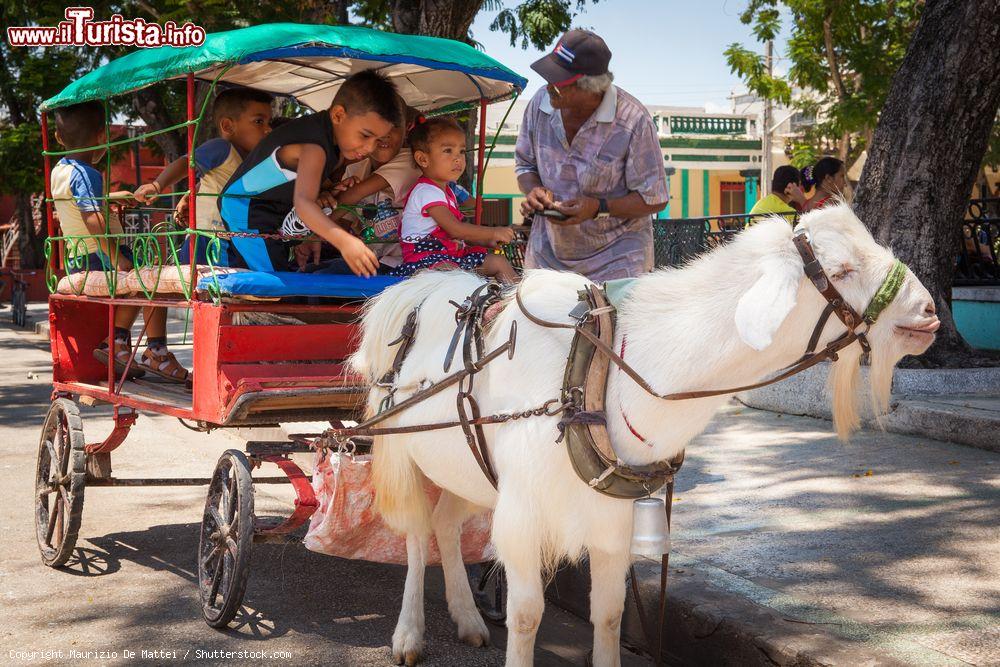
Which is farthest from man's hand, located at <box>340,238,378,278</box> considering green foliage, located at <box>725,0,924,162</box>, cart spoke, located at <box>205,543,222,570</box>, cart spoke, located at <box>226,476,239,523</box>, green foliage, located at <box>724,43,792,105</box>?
green foliage, located at <box>724,43,792,105</box>

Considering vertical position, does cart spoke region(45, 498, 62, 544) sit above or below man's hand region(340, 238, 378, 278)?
below

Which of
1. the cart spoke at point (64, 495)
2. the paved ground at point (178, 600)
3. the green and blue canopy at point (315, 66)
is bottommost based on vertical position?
the paved ground at point (178, 600)

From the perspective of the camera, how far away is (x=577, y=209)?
3713 millimetres

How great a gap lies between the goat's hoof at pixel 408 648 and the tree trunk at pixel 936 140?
194 inches

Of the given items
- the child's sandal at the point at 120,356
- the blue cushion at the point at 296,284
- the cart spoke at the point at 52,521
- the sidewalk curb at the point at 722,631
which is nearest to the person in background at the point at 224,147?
the child's sandal at the point at 120,356

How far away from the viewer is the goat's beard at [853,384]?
8.34 ft

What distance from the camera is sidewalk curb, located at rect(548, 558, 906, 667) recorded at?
316 centimetres

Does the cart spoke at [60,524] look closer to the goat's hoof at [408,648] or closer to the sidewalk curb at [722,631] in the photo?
the goat's hoof at [408,648]

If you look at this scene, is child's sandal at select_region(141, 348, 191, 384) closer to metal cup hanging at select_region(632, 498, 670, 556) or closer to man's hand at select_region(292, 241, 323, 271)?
man's hand at select_region(292, 241, 323, 271)

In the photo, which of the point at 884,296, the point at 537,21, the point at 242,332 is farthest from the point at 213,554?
the point at 537,21

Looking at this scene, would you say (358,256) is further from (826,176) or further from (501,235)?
(826,176)

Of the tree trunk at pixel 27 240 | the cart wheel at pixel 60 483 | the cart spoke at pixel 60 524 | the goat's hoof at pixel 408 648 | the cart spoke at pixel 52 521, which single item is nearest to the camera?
the goat's hoof at pixel 408 648

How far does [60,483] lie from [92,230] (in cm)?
136

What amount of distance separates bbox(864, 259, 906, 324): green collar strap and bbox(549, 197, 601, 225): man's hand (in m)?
1.48
